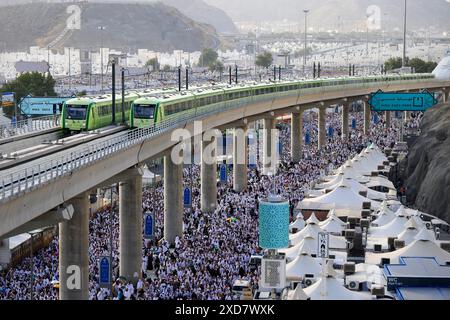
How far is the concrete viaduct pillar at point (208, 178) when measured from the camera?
56938mm

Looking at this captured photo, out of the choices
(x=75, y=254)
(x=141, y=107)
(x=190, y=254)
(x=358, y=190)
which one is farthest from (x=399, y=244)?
(x=141, y=107)

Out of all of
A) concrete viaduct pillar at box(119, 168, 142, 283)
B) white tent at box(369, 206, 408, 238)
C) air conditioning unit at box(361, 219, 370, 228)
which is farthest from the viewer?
air conditioning unit at box(361, 219, 370, 228)

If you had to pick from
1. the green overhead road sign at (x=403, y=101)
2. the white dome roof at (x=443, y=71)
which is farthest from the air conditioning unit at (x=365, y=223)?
the white dome roof at (x=443, y=71)

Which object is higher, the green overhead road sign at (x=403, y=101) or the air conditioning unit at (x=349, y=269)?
the green overhead road sign at (x=403, y=101)

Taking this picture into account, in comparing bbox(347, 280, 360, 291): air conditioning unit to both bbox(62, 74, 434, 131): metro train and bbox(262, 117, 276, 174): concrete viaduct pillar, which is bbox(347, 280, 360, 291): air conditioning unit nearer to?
bbox(62, 74, 434, 131): metro train

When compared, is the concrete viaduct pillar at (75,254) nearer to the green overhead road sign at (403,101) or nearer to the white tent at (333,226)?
the white tent at (333,226)

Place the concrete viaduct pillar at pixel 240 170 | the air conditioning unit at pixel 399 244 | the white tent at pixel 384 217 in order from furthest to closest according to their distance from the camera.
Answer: the concrete viaduct pillar at pixel 240 170 → the white tent at pixel 384 217 → the air conditioning unit at pixel 399 244

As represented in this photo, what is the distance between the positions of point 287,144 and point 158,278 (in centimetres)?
5979

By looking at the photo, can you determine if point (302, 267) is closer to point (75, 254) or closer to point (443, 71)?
point (75, 254)

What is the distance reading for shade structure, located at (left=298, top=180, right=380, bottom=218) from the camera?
44625 mm

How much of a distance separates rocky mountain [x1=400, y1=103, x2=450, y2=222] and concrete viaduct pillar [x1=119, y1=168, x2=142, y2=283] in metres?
15.5

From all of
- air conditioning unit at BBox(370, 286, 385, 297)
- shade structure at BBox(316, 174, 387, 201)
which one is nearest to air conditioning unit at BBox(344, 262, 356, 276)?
air conditioning unit at BBox(370, 286, 385, 297)

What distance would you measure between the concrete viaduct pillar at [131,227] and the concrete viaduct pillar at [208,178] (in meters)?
17.0

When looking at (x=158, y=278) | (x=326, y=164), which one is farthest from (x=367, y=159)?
(x=158, y=278)
